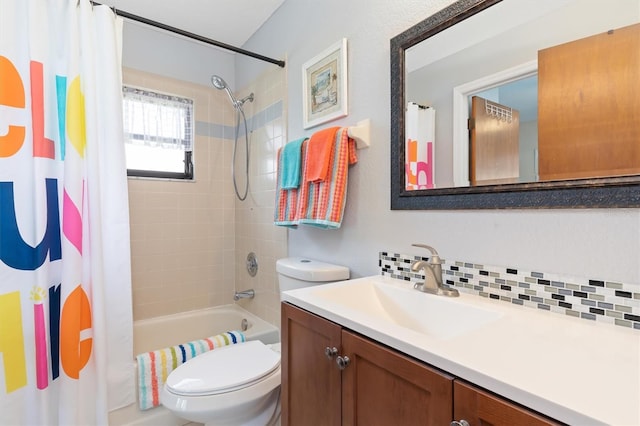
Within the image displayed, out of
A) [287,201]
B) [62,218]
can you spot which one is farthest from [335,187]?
[62,218]

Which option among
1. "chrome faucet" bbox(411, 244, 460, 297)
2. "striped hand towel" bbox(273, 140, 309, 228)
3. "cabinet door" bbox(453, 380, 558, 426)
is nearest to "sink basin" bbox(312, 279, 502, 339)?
"chrome faucet" bbox(411, 244, 460, 297)

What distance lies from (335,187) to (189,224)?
4.97 ft

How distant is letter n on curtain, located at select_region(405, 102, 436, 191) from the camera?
1156mm

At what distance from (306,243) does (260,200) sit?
641 millimetres

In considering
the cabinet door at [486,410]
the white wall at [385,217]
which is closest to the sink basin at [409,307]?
the white wall at [385,217]

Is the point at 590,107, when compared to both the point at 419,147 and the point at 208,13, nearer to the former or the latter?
the point at 419,147

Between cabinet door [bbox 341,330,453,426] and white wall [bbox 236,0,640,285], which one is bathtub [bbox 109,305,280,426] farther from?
cabinet door [bbox 341,330,453,426]

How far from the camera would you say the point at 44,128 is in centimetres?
138

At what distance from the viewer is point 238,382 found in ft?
4.07

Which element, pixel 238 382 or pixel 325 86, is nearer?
pixel 238 382

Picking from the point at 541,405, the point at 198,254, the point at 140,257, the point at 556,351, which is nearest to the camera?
the point at 541,405

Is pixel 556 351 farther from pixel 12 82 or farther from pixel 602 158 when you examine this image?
pixel 12 82

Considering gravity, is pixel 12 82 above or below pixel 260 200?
above

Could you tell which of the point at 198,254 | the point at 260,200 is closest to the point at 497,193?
the point at 260,200
